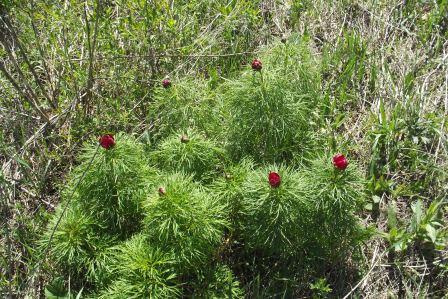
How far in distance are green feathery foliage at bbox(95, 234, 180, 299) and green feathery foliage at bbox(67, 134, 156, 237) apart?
0.23m

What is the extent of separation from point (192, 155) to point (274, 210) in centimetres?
57

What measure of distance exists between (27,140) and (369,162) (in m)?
2.29

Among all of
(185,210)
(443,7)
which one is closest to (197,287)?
(185,210)

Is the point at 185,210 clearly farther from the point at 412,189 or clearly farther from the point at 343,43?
the point at 343,43

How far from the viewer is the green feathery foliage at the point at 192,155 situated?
9.19 ft

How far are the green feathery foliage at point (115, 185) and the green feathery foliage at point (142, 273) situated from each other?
233 millimetres

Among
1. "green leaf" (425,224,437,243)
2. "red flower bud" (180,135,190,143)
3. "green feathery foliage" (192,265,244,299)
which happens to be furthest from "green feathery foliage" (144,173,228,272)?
"green leaf" (425,224,437,243)

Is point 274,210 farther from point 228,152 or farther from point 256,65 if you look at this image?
point 256,65

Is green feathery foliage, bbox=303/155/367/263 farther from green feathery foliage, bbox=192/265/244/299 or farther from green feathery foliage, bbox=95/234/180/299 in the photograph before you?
green feathery foliage, bbox=95/234/180/299

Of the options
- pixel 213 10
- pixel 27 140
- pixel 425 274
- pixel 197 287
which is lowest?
pixel 425 274

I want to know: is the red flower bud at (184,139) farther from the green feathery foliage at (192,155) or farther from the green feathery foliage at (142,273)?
the green feathery foliage at (142,273)

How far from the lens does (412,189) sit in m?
3.28

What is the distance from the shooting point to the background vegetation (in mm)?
2617

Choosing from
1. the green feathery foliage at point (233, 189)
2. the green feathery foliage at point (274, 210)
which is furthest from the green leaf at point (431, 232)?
the green feathery foliage at point (233, 189)
